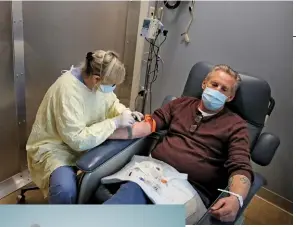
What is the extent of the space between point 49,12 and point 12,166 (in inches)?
39.8

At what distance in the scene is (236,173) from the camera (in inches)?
53.8

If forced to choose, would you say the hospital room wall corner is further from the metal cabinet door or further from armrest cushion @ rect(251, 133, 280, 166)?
the metal cabinet door

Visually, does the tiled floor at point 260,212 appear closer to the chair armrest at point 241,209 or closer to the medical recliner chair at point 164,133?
the medical recliner chair at point 164,133

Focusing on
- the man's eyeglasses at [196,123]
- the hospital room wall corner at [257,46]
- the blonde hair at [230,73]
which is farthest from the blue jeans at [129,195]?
the hospital room wall corner at [257,46]

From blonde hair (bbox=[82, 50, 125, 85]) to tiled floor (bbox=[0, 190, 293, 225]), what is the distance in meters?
0.95

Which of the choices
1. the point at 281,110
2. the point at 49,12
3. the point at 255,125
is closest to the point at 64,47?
the point at 49,12

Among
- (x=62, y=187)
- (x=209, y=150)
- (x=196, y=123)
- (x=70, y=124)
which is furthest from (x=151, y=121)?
(x=62, y=187)

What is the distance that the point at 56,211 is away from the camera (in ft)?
2.03

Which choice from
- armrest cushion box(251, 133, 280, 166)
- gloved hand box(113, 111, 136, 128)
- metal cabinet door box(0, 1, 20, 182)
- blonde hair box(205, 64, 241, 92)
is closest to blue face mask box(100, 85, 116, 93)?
gloved hand box(113, 111, 136, 128)

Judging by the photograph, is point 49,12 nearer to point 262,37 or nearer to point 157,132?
point 157,132

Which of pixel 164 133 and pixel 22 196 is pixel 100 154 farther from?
pixel 22 196

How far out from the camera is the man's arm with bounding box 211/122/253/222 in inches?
45.9

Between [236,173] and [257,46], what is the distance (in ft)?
3.50

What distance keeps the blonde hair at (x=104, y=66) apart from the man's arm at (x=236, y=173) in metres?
0.63
